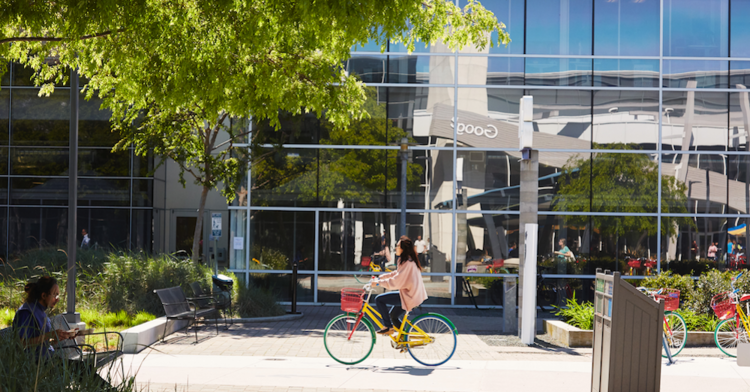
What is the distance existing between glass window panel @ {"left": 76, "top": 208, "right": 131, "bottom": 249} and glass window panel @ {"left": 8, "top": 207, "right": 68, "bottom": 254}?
826 mm

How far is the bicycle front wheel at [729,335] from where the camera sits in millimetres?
10031

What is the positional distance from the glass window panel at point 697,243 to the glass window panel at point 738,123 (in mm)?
2073

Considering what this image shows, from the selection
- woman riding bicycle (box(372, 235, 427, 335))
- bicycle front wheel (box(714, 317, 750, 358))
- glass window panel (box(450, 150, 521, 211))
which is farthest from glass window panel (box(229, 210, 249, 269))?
bicycle front wheel (box(714, 317, 750, 358))

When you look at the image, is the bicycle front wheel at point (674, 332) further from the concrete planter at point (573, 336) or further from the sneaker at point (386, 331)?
the sneaker at point (386, 331)

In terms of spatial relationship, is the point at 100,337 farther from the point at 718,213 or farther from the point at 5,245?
the point at 5,245

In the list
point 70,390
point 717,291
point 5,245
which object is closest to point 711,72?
point 717,291

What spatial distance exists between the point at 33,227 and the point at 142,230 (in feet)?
13.7

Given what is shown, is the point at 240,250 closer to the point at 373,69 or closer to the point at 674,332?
the point at 373,69

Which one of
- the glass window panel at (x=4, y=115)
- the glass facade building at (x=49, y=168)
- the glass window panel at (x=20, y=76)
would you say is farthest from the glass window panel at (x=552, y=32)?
the glass window panel at (x=4, y=115)

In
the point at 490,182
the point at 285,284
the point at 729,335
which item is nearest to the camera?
the point at 729,335

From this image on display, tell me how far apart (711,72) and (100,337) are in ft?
55.1

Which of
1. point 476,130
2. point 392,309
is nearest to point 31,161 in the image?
point 476,130

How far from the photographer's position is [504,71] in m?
18.3

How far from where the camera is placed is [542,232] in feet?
59.0
